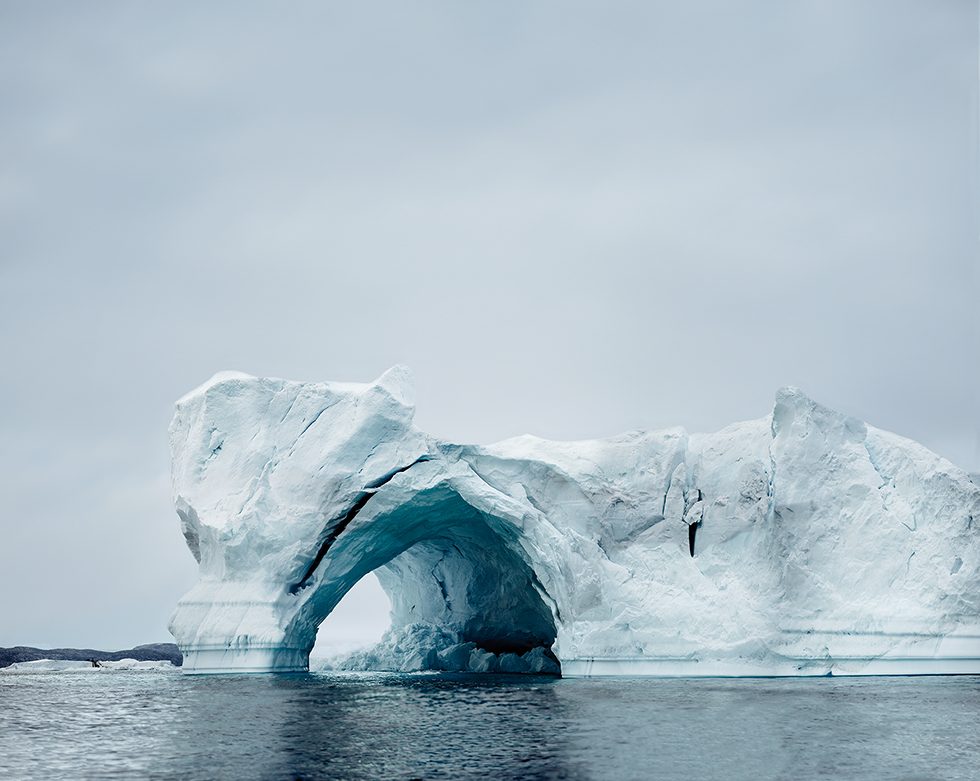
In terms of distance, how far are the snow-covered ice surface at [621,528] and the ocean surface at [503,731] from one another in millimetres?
1306

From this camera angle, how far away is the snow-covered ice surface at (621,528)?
20641mm

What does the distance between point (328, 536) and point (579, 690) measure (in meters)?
6.27

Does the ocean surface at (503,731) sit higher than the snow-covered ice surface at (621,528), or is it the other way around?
the snow-covered ice surface at (621,528)

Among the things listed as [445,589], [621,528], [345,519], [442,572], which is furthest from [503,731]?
[445,589]

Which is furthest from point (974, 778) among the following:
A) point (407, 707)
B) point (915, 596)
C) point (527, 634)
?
point (527, 634)

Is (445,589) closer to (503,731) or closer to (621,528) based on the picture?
(621,528)

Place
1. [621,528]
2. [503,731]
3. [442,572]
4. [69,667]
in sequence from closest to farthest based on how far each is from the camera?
[503,731] → [621,528] → [442,572] → [69,667]

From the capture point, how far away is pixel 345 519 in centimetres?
2153

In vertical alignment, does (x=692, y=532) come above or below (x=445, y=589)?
above

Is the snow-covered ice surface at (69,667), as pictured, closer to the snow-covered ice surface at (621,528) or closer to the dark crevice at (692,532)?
the snow-covered ice surface at (621,528)

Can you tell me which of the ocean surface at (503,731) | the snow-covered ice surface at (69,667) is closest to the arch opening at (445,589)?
the ocean surface at (503,731)

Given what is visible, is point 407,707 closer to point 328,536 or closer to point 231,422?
point 328,536

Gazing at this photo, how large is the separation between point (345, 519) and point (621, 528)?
5710 mm

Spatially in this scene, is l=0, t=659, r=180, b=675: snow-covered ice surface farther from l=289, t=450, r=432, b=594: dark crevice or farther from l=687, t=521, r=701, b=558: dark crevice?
l=687, t=521, r=701, b=558: dark crevice
